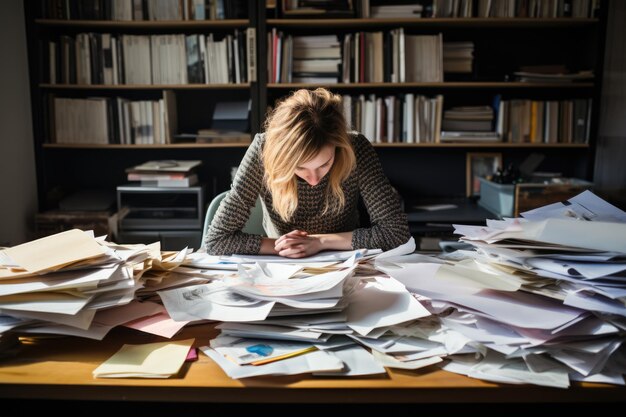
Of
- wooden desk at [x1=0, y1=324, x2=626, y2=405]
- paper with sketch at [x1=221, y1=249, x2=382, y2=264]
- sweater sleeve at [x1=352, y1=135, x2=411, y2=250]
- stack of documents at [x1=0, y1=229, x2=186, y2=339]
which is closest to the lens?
wooden desk at [x1=0, y1=324, x2=626, y2=405]

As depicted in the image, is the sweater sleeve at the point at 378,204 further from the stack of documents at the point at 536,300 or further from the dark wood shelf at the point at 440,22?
the dark wood shelf at the point at 440,22

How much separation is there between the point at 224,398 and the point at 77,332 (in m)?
0.27

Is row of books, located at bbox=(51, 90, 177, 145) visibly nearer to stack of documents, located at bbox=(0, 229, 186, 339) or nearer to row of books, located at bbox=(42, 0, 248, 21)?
row of books, located at bbox=(42, 0, 248, 21)

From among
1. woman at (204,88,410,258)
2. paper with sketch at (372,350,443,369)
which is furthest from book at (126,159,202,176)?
paper with sketch at (372,350,443,369)

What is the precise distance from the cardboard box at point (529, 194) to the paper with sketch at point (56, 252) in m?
2.22

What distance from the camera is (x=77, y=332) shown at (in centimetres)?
82

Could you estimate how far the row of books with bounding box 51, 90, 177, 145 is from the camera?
9.83 feet

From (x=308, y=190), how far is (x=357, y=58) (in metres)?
1.38

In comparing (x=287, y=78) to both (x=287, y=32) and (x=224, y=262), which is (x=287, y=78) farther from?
(x=224, y=262)

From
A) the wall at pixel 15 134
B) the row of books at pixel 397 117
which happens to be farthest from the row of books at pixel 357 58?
the wall at pixel 15 134

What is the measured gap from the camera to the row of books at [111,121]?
9.83 ft

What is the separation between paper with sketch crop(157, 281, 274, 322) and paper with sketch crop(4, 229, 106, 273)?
15 cm

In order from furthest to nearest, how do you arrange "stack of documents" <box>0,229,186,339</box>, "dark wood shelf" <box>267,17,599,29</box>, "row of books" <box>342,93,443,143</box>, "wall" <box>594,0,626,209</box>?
"row of books" <box>342,93,443,143</box> → "dark wood shelf" <box>267,17,599,29</box> → "wall" <box>594,0,626,209</box> → "stack of documents" <box>0,229,186,339</box>

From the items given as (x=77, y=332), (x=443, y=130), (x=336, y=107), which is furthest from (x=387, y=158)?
(x=77, y=332)
